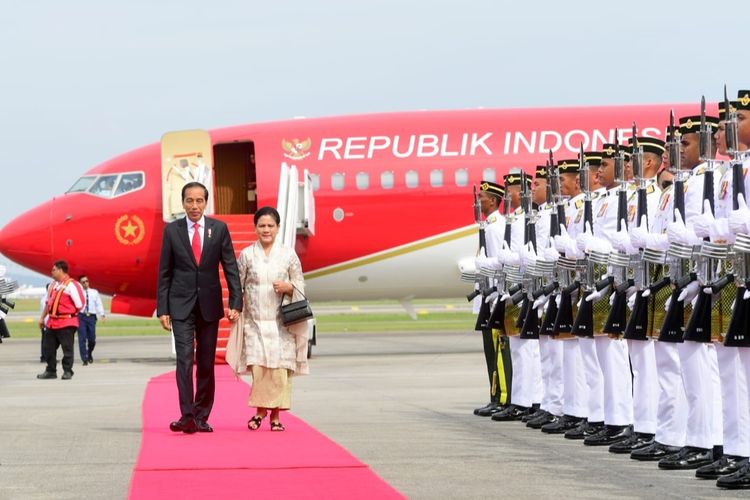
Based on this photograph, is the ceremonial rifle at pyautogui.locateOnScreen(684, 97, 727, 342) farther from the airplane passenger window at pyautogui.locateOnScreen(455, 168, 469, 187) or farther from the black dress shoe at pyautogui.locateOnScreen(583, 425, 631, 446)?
the airplane passenger window at pyautogui.locateOnScreen(455, 168, 469, 187)

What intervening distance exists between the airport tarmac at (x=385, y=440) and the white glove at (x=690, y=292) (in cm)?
104

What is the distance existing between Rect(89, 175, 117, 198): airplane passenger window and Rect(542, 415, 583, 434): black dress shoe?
14.5 metres

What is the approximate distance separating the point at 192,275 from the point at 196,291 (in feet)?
0.44

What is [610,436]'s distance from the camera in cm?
1104

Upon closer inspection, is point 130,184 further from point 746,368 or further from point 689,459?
point 746,368

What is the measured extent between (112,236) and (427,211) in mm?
5098

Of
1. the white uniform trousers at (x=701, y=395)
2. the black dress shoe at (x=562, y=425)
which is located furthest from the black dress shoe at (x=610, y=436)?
the white uniform trousers at (x=701, y=395)

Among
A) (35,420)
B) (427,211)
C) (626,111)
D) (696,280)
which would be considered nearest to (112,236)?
(427,211)

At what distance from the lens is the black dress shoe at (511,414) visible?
43.0 ft

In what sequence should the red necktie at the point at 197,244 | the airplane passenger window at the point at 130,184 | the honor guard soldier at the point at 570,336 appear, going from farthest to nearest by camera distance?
the airplane passenger window at the point at 130,184
the red necktie at the point at 197,244
the honor guard soldier at the point at 570,336

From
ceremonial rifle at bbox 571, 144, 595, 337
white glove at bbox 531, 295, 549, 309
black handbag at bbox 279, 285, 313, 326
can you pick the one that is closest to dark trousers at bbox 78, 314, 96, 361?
black handbag at bbox 279, 285, 313, 326

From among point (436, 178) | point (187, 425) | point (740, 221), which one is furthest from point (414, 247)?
point (740, 221)

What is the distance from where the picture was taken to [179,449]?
10.7 meters

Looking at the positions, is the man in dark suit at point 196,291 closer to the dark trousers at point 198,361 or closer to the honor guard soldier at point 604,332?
the dark trousers at point 198,361
